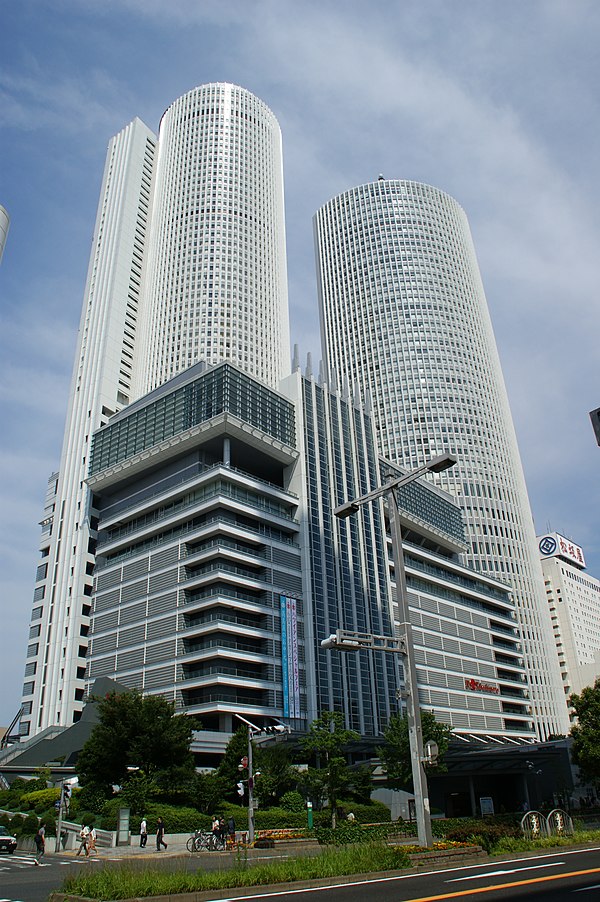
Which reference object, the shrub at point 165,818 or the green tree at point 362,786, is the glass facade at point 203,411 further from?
the shrub at point 165,818

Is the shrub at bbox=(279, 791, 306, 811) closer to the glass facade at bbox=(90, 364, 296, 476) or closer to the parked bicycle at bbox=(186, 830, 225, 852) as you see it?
the parked bicycle at bbox=(186, 830, 225, 852)

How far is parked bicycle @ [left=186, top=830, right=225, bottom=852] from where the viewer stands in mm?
37406

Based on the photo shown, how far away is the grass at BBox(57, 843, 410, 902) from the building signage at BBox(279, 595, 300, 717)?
5005 cm

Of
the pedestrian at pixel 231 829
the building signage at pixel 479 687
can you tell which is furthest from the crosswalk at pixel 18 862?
the building signage at pixel 479 687

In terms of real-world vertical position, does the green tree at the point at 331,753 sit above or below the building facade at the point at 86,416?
below

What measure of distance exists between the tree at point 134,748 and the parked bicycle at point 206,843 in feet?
37.3

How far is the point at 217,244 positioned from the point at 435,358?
175 ft

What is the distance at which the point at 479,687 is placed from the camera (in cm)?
10562

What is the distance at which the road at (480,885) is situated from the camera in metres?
14.6

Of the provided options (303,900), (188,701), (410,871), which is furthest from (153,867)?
(188,701)

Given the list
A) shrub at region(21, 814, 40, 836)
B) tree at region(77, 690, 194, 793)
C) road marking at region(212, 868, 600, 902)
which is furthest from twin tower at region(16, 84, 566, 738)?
road marking at region(212, 868, 600, 902)

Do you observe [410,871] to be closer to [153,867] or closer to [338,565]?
[153,867]

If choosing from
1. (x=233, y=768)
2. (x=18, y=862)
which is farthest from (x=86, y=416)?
(x=18, y=862)

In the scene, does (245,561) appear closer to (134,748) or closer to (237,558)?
(237,558)
